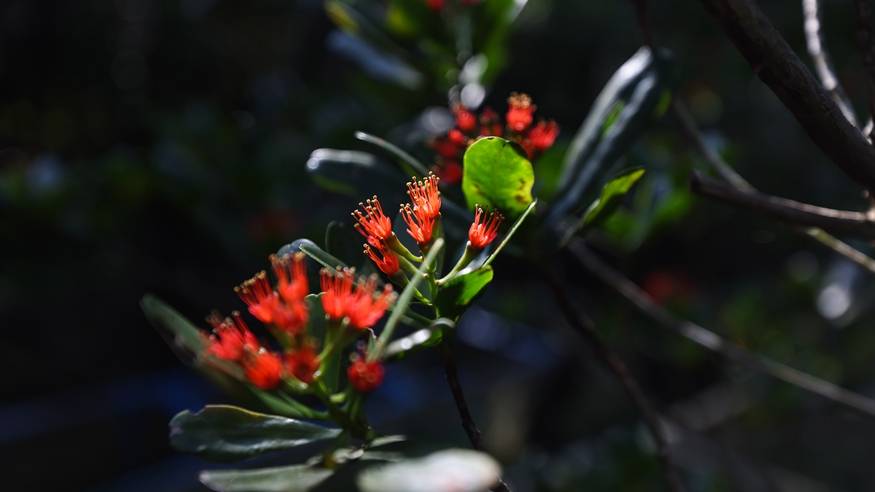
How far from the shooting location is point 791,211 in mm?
700

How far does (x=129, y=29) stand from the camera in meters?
3.18

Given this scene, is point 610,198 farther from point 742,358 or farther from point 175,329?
point 742,358

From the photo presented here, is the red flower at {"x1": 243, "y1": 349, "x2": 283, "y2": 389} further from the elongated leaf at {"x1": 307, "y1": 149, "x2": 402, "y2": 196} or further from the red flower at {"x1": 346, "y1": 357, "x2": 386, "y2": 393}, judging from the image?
the elongated leaf at {"x1": 307, "y1": 149, "x2": 402, "y2": 196}

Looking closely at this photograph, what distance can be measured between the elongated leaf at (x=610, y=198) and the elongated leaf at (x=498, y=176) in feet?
0.22

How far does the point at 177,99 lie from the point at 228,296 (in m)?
0.92

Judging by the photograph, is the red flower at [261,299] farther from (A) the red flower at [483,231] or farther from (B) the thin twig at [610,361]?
(B) the thin twig at [610,361]

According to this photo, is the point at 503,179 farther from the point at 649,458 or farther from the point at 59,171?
the point at 59,171

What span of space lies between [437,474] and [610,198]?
0.34 m

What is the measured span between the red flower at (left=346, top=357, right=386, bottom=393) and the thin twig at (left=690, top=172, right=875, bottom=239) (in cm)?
35

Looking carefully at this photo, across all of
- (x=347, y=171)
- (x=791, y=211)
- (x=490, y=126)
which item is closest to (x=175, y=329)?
(x=347, y=171)

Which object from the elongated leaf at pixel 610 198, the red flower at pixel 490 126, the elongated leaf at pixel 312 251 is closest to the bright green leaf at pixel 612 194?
the elongated leaf at pixel 610 198

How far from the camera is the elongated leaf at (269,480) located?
19.7 inches

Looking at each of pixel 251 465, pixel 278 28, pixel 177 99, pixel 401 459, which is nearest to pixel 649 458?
pixel 251 465

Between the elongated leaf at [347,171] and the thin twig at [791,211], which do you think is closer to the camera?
the thin twig at [791,211]
